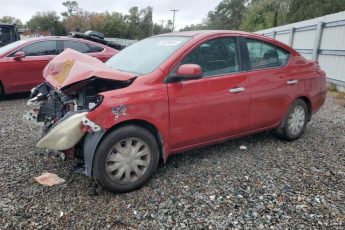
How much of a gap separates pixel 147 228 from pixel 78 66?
74.4 inches

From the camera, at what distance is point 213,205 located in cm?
312

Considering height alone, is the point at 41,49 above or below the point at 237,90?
above

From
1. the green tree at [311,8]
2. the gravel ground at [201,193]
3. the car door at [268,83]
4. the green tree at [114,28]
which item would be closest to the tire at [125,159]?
the gravel ground at [201,193]

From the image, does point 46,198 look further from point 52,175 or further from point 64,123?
point 64,123

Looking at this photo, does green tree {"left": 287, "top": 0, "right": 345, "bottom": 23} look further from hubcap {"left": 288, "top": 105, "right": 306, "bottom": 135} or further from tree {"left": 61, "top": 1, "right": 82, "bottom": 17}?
tree {"left": 61, "top": 1, "right": 82, "bottom": 17}

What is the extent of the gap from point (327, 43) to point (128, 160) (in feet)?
28.4

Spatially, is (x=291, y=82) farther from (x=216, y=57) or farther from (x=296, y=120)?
(x=216, y=57)

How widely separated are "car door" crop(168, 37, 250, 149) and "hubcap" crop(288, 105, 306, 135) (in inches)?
38.8

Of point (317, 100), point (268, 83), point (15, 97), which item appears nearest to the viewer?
point (268, 83)

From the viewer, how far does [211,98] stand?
3734 millimetres

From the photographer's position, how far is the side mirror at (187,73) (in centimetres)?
333

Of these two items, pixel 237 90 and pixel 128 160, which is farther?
pixel 237 90

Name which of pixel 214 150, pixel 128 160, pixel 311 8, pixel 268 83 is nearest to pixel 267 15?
pixel 311 8

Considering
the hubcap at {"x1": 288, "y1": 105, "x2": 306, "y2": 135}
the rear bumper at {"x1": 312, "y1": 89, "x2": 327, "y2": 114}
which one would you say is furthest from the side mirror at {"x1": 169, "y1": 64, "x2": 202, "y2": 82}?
the rear bumper at {"x1": 312, "y1": 89, "x2": 327, "y2": 114}
